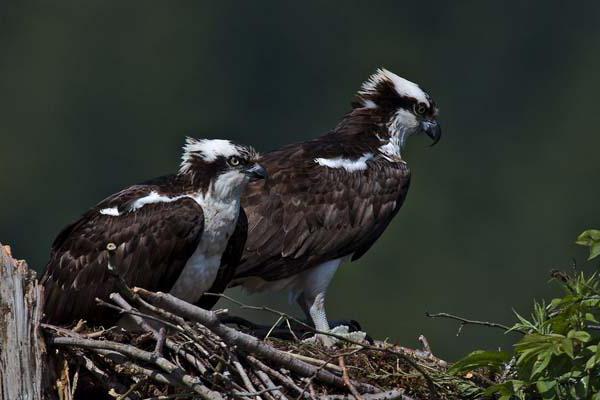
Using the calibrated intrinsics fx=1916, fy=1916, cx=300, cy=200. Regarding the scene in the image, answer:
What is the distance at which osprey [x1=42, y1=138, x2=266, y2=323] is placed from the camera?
34.3 feet

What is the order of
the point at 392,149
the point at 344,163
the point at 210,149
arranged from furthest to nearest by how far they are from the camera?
1. the point at 392,149
2. the point at 344,163
3. the point at 210,149

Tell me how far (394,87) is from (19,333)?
4648 millimetres

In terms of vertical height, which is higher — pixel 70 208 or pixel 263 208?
pixel 263 208

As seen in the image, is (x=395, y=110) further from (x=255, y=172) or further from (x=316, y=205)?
(x=255, y=172)

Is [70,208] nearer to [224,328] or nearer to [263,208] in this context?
[263,208]

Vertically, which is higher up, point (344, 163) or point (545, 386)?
point (344, 163)

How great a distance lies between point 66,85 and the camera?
56.8 metres

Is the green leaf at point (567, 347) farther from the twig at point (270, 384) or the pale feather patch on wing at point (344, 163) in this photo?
the pale feather patch on wing at point (344, 163)

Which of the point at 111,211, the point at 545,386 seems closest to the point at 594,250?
the point at 545,386

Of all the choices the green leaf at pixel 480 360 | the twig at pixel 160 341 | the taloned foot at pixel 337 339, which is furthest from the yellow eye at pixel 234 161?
the green leaf at pixel 480 360

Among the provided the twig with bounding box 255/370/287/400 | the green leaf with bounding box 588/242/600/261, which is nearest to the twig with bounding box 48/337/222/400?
the twig with bounding box 255/370/287/400

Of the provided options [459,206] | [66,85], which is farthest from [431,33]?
[459,206]

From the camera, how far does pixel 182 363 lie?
31.4 ft

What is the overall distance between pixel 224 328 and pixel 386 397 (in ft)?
3.18
